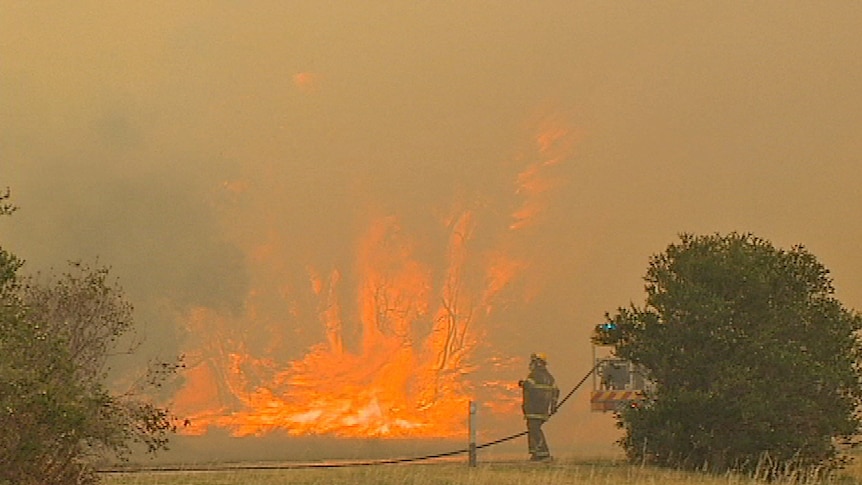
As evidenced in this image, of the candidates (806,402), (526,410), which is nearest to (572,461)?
(526,410)

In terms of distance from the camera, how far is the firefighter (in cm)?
3122

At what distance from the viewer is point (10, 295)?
53.4 feet

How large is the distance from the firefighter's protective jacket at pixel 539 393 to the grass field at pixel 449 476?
2.53m

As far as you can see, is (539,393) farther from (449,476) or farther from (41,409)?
(41,409)

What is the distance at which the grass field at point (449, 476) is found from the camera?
935 inches

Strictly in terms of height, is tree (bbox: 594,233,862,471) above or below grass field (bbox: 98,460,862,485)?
above

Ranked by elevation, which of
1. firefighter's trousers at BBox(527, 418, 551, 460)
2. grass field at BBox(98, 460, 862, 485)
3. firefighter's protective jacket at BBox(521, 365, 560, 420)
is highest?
firefighter's protective jacket at BBox(521, 365, 560, 420)

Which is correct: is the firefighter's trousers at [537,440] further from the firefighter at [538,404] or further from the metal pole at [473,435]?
the metal pole at [473,435]

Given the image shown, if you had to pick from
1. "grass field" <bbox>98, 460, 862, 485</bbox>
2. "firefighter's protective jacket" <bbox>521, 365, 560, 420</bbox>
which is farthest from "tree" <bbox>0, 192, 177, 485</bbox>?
"firefighter's protective jacket" <bbox>521, 365, 560, 420</bbox>

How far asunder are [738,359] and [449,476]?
28.1 feet

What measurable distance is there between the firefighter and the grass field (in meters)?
2.42

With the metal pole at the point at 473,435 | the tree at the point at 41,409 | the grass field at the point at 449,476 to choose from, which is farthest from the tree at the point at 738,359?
the tree at the point at 41,409

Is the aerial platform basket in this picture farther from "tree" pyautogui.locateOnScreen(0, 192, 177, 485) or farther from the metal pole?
"tree" pyautogui.locateOnScreen(0, 192, 177, 485)

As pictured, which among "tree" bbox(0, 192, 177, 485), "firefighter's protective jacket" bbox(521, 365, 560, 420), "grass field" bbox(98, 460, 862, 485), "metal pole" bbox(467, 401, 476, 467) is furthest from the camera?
"firefighter's protective jacket" bbox(521, 365, 560, 420)
